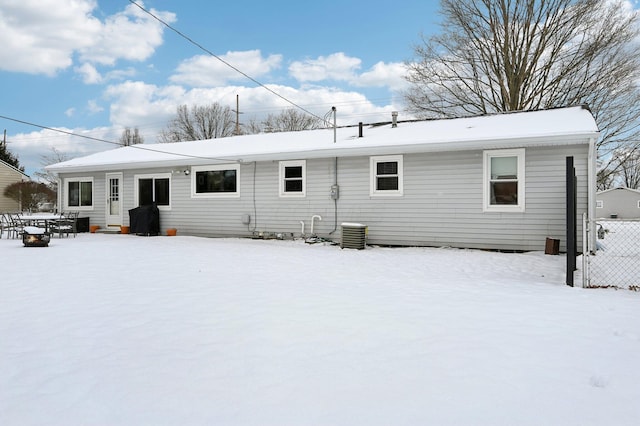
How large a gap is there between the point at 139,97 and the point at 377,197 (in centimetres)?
1196

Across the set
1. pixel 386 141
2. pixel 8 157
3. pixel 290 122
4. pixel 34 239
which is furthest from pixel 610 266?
pixel 8 157

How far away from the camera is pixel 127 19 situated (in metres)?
9.36

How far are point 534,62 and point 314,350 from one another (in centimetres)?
1901

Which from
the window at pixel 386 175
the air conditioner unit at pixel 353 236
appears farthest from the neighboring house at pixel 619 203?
the air conditioner unit at pixel 353 236

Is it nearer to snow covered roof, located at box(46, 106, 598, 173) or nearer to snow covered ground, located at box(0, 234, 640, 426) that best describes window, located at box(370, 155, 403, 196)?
snow covered roof, located at box(46, 106, 598, 173)

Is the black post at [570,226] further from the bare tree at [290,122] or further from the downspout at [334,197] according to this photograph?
the bare tree at [290,122]

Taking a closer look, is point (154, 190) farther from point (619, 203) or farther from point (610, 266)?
point (619, 203)

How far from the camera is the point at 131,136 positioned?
43219 millimetres

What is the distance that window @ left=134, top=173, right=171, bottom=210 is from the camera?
14.1 m

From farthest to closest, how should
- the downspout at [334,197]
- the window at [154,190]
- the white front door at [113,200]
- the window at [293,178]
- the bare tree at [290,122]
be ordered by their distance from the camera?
1. the bare tree at [290,122]
2. the white front door at [113,200]
3. the window at [154,190]
4. the window at [293,178]
5. the downspout at [334,197]

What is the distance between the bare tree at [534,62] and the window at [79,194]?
48.7ft

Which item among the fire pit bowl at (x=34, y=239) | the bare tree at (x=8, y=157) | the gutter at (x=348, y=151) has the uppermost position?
the bare tree at (x=8, y=157)

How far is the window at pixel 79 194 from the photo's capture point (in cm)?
1555

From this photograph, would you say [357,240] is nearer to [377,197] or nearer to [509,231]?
[377,197]
